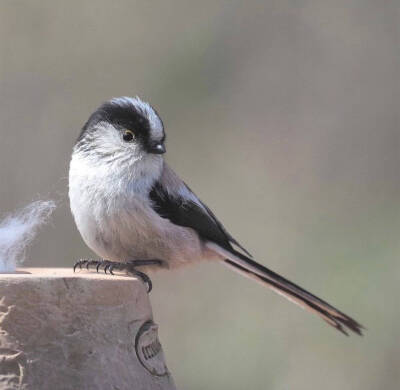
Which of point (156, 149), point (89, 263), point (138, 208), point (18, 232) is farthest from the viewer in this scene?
point (156, 149)

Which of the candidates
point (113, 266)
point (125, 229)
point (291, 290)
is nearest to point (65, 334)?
point (113, 266)

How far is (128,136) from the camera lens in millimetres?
3977

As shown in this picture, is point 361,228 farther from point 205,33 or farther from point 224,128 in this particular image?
point 205,33

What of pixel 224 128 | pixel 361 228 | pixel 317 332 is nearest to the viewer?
pixel 317 332

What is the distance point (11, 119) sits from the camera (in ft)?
22.3

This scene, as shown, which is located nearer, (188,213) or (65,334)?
(65,334)

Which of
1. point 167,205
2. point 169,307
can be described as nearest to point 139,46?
point 169,307

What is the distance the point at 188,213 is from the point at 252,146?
279 cm

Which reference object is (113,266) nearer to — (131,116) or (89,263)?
(89,263)

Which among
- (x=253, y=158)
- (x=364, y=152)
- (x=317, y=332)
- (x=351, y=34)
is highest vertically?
(x=351, y=34)

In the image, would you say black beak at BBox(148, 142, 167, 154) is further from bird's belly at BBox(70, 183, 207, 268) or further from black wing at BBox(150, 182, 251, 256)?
bird's belly at BBox(70, 183, 207, 268)

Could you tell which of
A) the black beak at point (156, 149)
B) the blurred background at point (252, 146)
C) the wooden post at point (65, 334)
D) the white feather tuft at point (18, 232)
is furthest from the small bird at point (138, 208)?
the blurred background at point (252, 146)

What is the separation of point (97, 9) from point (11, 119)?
1.19 m

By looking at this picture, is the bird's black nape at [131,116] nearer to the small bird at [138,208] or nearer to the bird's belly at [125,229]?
the small bird at [138,208]
